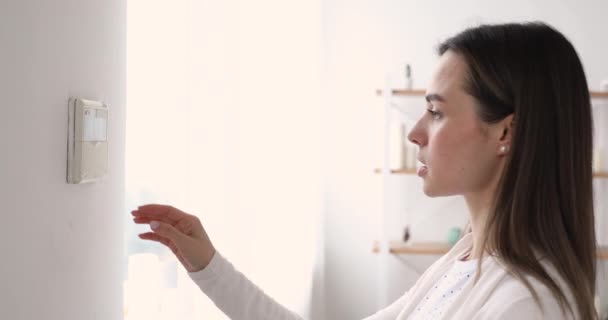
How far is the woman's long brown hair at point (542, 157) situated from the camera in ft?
3.04

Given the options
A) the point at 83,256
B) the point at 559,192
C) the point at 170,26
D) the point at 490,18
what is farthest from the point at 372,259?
the point at 83,256

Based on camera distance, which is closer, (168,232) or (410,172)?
(168,232)

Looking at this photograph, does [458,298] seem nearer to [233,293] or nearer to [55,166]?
[233,293]

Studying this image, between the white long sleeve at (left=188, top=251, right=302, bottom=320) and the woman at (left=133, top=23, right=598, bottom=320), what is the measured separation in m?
0.03

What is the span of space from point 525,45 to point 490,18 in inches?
96.8

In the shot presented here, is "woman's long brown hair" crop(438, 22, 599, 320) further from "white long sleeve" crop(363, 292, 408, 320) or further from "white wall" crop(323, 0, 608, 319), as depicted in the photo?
"white wall" crop(323, 0, 608, 319)

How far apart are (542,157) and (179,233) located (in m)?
0.54

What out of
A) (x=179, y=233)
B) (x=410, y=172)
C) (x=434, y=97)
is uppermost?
(x=434, y=97)

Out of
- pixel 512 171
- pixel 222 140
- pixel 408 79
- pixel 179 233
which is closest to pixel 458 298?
pixel 512 171

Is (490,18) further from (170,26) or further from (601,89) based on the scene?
(170,26)

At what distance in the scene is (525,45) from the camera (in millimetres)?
962

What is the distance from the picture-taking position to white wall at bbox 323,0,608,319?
130 inches

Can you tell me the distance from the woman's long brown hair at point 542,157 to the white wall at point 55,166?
53 centimetres

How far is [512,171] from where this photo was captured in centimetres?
96
